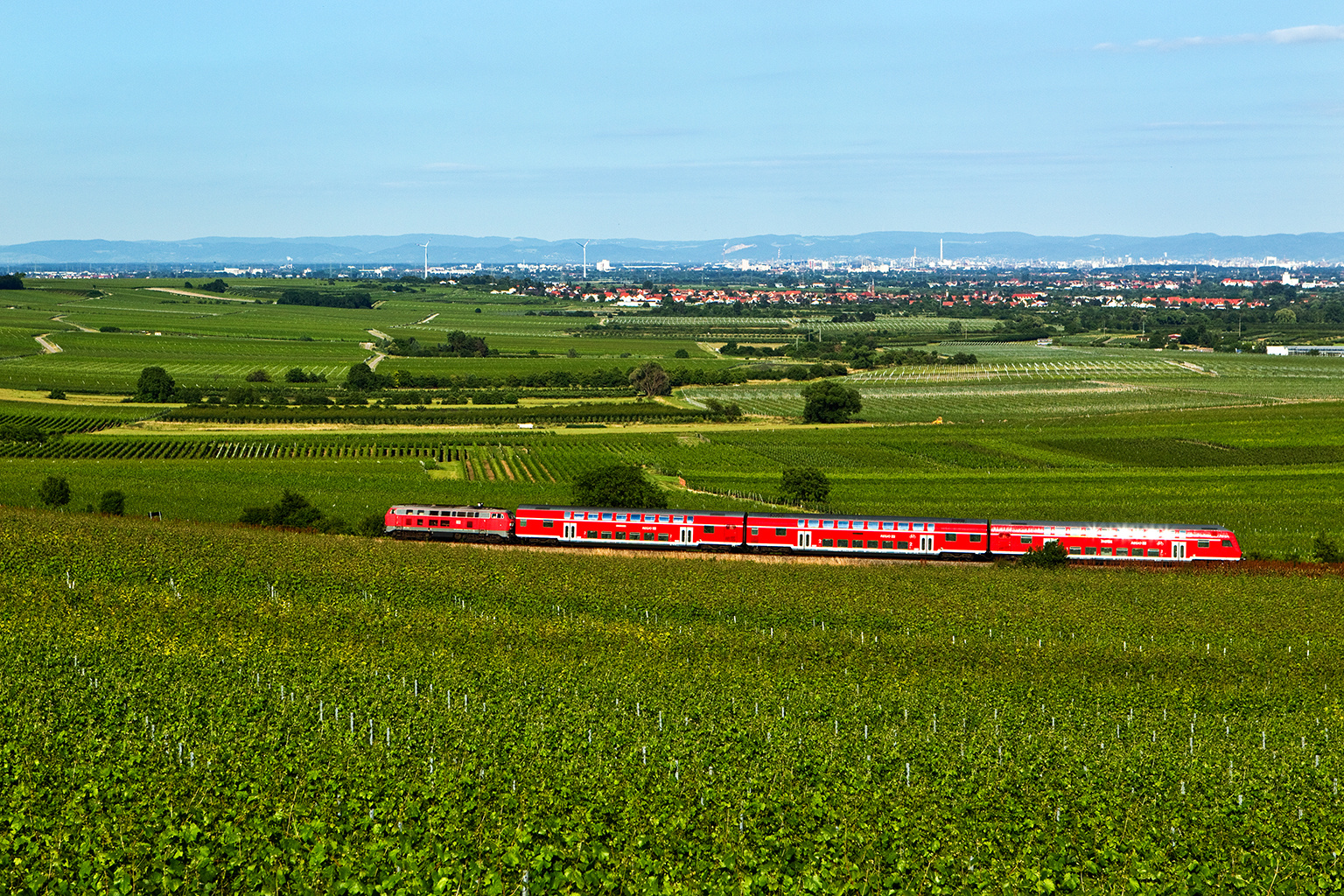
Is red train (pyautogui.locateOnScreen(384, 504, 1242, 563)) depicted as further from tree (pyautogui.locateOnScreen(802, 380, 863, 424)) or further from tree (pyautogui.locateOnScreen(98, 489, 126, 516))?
tree (pyautogui.locateOnScreen(802, 380, 863, 424))

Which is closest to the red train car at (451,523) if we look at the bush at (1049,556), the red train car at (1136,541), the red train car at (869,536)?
the red train car at (869,536)

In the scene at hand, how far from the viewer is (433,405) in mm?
117938

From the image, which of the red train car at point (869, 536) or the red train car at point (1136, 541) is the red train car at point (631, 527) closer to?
the red train car at point (869, 536)

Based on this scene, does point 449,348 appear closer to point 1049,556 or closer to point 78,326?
point 78,326

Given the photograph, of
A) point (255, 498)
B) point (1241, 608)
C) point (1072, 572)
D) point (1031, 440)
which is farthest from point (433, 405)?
point (1241, 608)

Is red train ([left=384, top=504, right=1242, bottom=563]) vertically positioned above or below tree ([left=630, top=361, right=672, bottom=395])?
below

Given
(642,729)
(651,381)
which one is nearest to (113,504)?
(642,729)

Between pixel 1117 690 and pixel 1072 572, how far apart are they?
52.4 feet

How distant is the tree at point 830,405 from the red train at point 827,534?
56.8 m

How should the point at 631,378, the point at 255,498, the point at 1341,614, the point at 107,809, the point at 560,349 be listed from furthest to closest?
the point at 560,349, the point at 631,378, the point at 255,498, the point at 1341,614, the point at 107,809

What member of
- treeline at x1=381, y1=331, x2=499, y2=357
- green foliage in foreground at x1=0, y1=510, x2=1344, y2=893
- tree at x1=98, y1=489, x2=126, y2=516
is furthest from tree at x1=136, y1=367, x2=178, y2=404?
green foliage in foreground at x1=0, y1=510, x2=1344, y2=893

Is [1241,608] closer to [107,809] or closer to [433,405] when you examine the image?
[107,809]

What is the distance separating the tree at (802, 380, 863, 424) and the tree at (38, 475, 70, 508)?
220 feet

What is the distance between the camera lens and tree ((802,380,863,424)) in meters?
110
